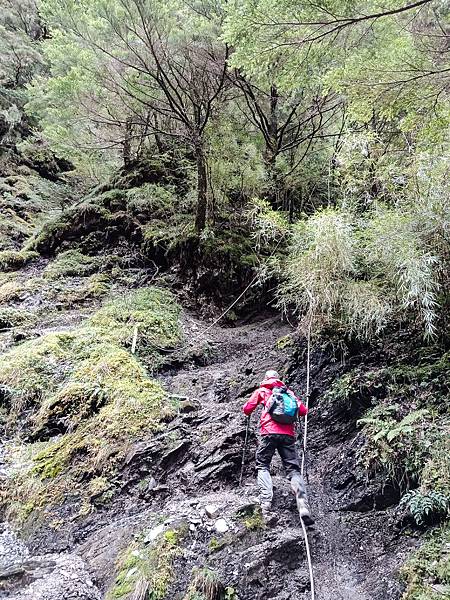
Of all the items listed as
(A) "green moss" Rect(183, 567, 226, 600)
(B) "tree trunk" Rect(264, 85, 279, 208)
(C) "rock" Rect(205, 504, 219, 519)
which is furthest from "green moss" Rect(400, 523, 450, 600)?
(B) "tree trunk" Rect(264, 85, 279, 208)

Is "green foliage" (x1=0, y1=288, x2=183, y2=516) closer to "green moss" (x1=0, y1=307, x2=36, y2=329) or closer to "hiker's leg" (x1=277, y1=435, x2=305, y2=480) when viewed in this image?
"green moss" (x1=0, y1=307, x2=36, y2=329)

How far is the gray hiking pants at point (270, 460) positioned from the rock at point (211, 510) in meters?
0.48

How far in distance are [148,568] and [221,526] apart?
781 mm

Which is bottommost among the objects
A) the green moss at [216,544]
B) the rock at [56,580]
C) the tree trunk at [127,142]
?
the rock at [56,580]

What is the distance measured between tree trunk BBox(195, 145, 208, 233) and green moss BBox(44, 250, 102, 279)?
292 centimetres

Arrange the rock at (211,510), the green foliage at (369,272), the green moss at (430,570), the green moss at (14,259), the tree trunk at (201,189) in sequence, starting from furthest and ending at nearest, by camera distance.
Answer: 1. the green moss at (14,259)
2. the tree trunk at (201,189)
3. the green foliage at (369,272)
4. the rock at (211,510)
5. the green moss at (430,570)

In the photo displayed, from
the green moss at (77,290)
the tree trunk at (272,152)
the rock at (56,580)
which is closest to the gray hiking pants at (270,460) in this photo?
the rock at (56,580)

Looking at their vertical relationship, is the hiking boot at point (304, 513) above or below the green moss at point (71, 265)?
below

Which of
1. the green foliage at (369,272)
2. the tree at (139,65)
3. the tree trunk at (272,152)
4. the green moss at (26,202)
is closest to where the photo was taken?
the green foliage at (369,272)

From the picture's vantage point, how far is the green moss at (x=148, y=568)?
3502 millimetres

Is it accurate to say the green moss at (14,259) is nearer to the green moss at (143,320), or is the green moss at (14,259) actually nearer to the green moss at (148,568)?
the green moss at (143,320)

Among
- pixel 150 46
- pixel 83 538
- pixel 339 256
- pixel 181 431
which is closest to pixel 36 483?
pixel 83 538

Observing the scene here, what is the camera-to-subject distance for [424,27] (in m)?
5.54

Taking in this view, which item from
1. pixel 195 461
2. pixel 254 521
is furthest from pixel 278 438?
pixel 195 461
